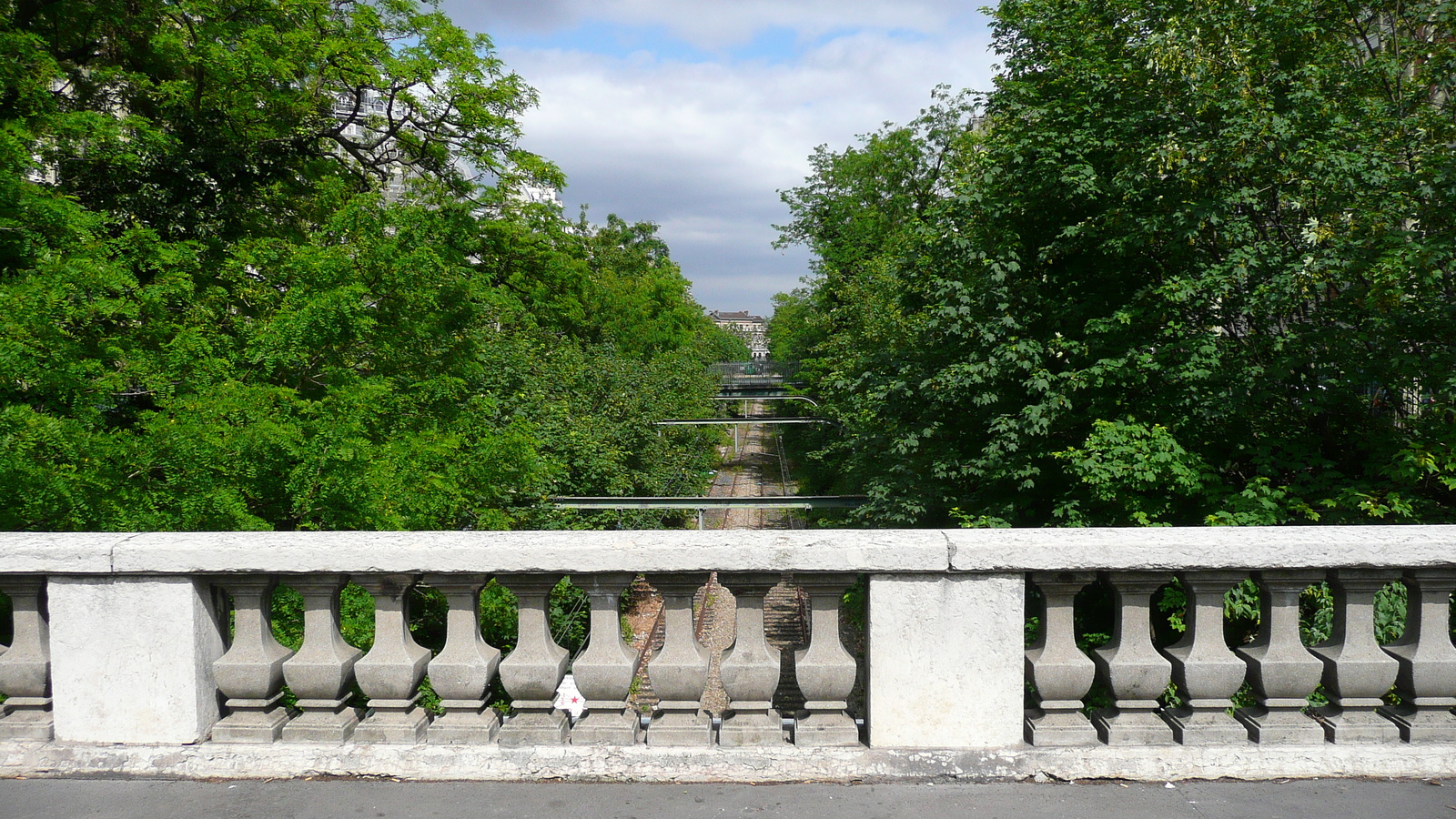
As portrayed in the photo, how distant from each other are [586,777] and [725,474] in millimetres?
27605

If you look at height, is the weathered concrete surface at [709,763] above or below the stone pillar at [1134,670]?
below

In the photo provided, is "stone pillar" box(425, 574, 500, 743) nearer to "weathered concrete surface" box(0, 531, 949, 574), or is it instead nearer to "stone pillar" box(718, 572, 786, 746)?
"weathered concrete surface" box(0, 531, 949, 574)

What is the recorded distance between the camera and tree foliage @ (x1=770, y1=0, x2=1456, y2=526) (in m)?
6.80

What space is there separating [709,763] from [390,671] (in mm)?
1136

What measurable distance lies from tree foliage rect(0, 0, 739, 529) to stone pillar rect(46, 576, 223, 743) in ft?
8.80

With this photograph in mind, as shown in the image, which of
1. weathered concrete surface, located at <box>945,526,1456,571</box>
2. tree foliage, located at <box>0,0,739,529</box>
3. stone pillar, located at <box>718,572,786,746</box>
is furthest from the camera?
tree foliage, located at <box>0,0,739,529</box>

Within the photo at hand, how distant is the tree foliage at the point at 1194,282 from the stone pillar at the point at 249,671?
6818 millimetres

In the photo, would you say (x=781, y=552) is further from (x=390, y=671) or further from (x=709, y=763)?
(x=390, y=671)

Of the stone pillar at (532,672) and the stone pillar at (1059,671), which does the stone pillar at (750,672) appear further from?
the stone pillar at (1059,671)

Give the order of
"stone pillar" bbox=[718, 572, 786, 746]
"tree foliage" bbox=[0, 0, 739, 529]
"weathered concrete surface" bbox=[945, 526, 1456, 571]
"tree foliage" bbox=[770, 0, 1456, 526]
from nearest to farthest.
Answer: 1. "weathered concrete surface" bbox=[945, 526, 1456, 571]
2. "stone pillar" bbox=[718, 572, 786, 746]
3. "tree foliage" bbox=[0, 0, 739, 529]
4. "tree foliage" bbox=[770, 0, 1456, 526]

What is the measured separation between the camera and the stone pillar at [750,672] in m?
2.74

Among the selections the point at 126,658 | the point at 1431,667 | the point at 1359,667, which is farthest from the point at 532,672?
the point at 1431,667

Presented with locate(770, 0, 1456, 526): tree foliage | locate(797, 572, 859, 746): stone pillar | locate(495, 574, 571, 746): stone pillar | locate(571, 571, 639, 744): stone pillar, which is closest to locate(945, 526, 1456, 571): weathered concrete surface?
locate(797, 572, 859, 746): stone pillar

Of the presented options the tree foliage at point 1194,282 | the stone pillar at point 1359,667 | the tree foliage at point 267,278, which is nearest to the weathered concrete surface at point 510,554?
the stone pillar at point 1359,667
